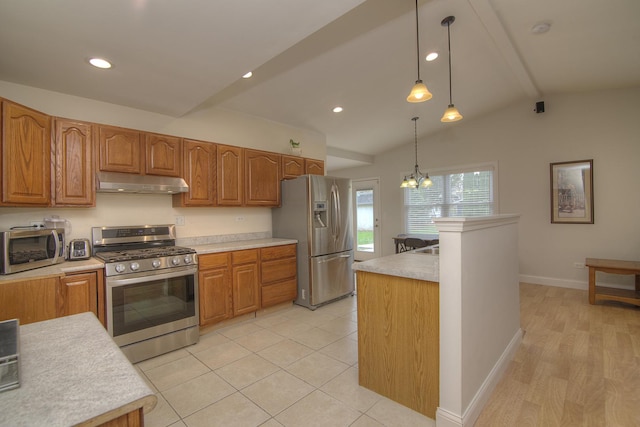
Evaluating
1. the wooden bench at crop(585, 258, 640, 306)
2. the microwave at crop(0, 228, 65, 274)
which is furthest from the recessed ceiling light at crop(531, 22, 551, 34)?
the microwave at crop(0, 228, 65, 274)

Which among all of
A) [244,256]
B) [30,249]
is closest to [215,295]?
[244,256]

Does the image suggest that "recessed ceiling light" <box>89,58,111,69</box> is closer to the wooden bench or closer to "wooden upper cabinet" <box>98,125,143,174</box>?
"wooden upper cabinet" <box>98,125,143,174</box>

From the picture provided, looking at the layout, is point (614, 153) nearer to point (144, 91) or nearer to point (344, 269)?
point (344, 269)

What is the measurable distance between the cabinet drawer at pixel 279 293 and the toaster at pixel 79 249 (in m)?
1.78

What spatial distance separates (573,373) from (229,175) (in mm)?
3773

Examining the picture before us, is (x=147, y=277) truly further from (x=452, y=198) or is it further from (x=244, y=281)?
(x=452, y=198)

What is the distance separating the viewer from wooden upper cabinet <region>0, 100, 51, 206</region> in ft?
6.82

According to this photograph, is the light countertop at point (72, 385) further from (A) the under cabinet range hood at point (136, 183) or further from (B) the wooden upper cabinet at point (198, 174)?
(B) the wooden upper cabinet at point (198, 174)

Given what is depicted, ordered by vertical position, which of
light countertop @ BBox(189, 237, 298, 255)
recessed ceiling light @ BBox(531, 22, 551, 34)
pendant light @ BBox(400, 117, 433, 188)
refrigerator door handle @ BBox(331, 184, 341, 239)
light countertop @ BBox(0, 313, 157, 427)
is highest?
recessed ceiling light @ BBox(531, 22, 551, 34)

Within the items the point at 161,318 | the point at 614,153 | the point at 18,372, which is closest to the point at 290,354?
the point at 161,318

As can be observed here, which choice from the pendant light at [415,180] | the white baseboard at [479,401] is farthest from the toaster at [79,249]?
the pendant light at [415,180]

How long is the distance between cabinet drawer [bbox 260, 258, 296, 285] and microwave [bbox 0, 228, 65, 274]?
6.22 ft

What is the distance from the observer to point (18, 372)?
0.74m

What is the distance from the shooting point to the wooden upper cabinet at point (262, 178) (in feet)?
12.4
